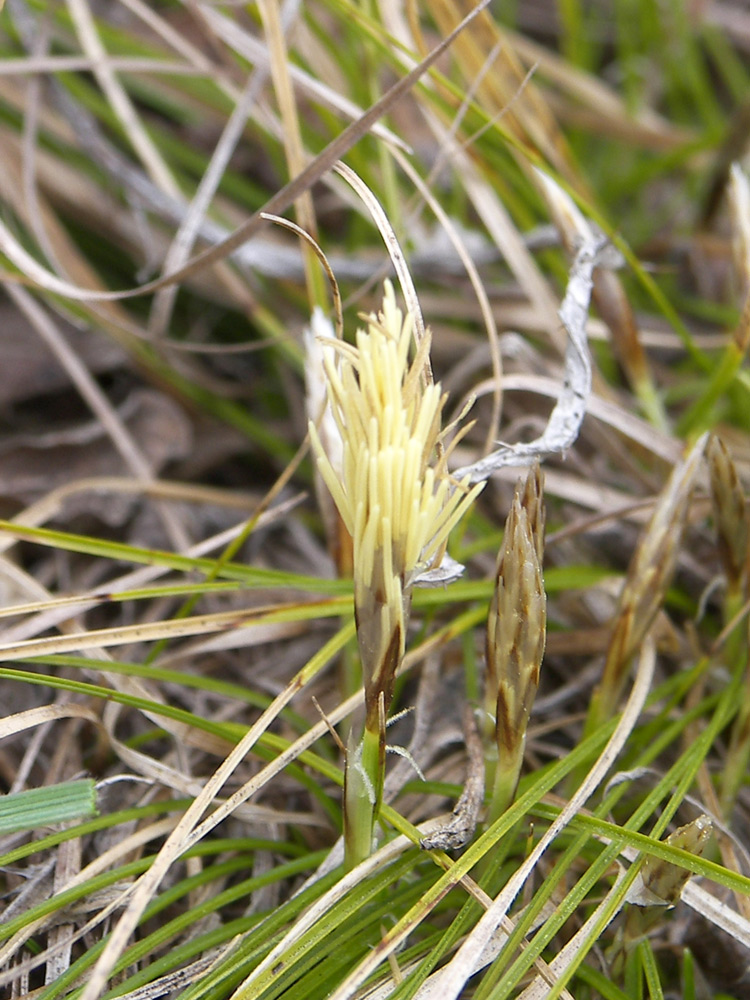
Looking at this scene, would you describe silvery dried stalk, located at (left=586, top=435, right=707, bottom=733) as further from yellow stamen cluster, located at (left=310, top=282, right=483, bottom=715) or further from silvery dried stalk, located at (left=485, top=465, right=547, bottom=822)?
yellow stamen cluster, located at (left=310, top=282, right=483, bottom=715)

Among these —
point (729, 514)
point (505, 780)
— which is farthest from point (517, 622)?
point (729, 514)

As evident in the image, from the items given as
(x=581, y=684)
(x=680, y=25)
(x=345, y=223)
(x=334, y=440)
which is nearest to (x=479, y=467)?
(x=334, y=440)

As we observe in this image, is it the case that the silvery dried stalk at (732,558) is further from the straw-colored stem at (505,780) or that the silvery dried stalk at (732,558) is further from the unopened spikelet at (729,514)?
the straw-colored stem at (505,780)

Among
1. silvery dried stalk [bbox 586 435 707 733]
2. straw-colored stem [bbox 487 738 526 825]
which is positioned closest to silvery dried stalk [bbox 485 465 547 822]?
straw-colored stem [bbox 487 738 526 825]

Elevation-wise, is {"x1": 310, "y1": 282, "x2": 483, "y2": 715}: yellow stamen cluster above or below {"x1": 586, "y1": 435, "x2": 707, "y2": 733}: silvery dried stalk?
above

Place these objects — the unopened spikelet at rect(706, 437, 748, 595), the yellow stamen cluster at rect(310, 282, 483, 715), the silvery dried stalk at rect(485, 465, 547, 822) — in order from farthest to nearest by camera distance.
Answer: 1. the unopened spikelet at rect(706, 437, 748, 595)
2. the silvery dried stalk at rect(485, 465, 547, 822)
3. the yellow stamen cluster at rect(310, 282, 483, 715)

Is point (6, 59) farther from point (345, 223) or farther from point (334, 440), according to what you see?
point (334, 440)
